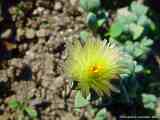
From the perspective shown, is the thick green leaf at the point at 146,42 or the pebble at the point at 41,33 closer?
the thick green leaf at the point at 146,42

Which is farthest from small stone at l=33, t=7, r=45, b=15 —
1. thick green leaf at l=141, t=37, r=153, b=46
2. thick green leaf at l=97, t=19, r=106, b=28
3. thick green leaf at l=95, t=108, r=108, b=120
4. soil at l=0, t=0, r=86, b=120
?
thick green leaf at l=95, t=108, r=108, b=120

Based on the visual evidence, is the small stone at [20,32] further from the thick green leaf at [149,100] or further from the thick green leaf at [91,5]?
the thick green leaf at [149,100]

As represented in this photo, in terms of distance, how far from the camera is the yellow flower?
97.8 inches

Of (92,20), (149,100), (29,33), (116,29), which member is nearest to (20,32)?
(29,33)

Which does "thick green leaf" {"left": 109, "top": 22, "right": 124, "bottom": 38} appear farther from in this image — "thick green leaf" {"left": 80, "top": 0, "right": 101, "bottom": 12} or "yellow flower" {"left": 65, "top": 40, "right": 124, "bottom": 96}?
"yellow flower" {"left": 65, "top": 40, "right": 124, "bottom": 96}

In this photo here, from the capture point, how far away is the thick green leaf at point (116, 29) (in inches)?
119

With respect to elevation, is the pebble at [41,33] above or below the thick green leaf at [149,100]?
above

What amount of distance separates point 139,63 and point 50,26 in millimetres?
643

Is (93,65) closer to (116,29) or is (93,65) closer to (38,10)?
(116,29)

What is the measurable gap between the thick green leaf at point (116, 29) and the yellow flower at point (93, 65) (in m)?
0.48

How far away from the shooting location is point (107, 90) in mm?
2553

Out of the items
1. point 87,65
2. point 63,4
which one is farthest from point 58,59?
point 87,65

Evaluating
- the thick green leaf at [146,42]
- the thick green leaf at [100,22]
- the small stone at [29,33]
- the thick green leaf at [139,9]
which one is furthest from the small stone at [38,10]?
the thick green leaf at [146,42]

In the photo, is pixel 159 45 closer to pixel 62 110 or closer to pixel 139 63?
pixel 139 63
